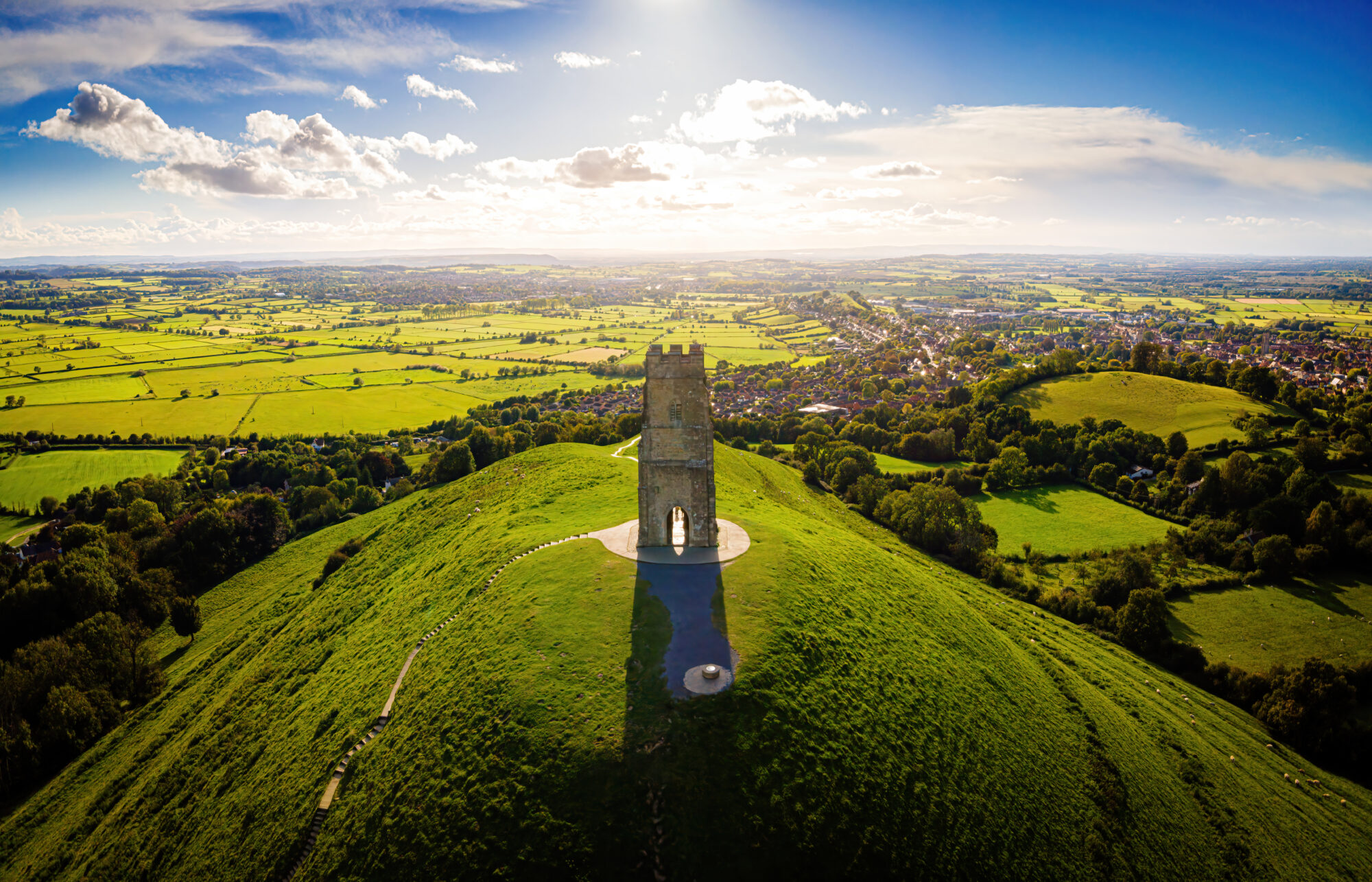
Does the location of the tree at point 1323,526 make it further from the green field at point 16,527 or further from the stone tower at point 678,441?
the green field at point 16,527

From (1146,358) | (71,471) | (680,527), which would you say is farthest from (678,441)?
(1146,358)

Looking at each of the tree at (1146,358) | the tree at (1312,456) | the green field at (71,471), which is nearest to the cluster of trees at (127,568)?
the green field at (71,471)

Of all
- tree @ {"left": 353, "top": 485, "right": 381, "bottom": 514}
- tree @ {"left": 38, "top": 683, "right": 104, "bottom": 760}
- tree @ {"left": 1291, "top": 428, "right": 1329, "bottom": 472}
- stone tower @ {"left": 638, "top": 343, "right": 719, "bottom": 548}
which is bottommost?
tree @ {"left": 38, "top": 683, "right": 104, "bottom": 760}

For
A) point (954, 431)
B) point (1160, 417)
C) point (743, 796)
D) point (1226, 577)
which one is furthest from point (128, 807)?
point (1160, 417)

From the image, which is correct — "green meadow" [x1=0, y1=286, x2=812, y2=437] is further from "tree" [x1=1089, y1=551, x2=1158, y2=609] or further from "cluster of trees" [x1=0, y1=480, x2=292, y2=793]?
"tree" [x1=1089, y1=551, x2=1158, y2=609]

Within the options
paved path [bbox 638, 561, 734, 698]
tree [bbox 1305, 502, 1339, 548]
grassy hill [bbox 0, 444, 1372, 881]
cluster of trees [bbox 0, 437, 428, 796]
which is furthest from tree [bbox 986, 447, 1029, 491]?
cluster of trees [bbox 0, 437, 428, 796]

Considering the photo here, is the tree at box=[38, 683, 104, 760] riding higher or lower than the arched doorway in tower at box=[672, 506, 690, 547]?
lower

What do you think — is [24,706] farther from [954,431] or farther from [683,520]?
[954,431]

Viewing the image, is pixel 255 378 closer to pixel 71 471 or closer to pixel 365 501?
pixel 71 471
